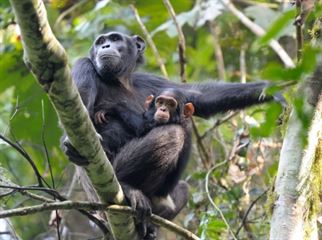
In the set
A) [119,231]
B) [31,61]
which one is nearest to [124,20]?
[119,231]

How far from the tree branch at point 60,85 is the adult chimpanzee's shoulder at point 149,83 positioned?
2148mm

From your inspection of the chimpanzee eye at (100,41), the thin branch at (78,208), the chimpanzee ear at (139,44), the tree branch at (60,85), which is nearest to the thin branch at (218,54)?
the chimpanzee ear at (139,44)

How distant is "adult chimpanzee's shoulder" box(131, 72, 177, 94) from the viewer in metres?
5.85

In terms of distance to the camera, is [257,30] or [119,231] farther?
[257,30]

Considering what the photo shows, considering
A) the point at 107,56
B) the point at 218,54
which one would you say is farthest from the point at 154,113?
the point at 218,54

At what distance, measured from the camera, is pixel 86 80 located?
16.4 feet

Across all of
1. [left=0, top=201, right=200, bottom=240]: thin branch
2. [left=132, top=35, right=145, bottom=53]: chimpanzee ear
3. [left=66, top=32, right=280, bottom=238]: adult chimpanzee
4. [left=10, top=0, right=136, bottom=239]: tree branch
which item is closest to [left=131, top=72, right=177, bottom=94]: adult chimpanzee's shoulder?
[left=66, top=32, right=280, bottom=238]: adult chimpanzee

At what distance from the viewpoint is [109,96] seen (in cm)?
535

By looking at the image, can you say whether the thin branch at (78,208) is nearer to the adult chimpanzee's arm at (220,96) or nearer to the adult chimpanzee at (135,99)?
the adult chimpanzee at (135,99)

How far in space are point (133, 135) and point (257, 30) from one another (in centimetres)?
328

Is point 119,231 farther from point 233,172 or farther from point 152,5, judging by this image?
point 152,5

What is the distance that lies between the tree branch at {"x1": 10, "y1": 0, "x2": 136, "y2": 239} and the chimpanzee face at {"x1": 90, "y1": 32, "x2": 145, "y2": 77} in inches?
69.9

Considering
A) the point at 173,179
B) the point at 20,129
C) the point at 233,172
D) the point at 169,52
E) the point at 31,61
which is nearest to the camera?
the point at 31,61

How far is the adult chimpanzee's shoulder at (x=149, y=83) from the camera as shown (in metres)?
5.85
